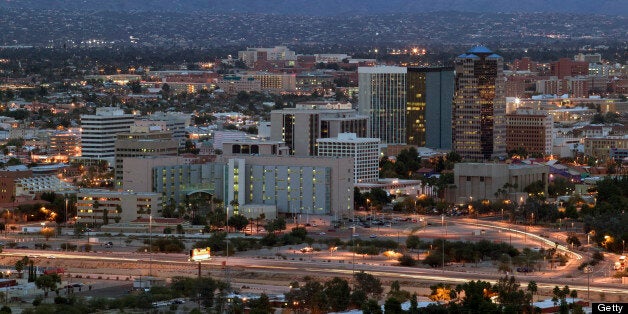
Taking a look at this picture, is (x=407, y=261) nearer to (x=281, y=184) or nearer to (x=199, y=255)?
(x=199, y=255)

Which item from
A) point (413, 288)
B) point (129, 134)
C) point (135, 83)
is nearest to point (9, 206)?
point (129, 134)

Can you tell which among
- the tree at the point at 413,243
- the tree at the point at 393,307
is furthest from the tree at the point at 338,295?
the tree at the point at 413,243

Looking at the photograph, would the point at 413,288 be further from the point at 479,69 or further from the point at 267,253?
the point at 479,69

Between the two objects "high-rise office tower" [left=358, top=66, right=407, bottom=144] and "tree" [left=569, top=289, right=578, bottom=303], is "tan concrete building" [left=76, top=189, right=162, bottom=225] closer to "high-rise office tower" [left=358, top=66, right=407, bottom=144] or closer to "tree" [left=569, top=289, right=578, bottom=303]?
"tree" [left=569, top=289, right=578, bottom=303]

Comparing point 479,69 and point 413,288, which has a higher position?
point 479,69

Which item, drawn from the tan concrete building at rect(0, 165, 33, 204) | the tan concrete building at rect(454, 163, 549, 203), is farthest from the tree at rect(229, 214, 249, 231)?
the tan concrete building at rect(454, 163, 549, 203)

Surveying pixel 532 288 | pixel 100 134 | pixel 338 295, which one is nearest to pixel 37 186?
pixel 100 134

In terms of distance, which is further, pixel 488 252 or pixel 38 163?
pixel 38 163

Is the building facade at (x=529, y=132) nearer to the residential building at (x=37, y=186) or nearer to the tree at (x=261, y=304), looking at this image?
the residential building at (x=37, y=186)

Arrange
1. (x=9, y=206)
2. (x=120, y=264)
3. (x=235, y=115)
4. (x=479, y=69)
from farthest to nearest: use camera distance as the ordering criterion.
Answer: (x=235, y=115) → (x=479, y=69) → (x=9, y=206) → (x=120, y=264)
